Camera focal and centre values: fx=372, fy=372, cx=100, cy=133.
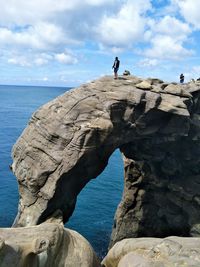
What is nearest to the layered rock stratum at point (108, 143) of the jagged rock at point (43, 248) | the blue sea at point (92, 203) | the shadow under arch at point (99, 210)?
the shadow under arch at point (99, 210)

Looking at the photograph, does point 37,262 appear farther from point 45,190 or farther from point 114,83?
point 114,83

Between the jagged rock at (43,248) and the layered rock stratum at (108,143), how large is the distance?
1310 cm

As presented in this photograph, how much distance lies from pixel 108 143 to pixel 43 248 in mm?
17397

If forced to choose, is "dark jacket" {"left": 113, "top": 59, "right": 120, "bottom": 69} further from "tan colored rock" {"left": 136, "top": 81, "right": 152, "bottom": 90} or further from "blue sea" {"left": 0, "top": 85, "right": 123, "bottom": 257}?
"blue sea" {"left": 0, "top": 85, "right": 123, "bottom": 257}

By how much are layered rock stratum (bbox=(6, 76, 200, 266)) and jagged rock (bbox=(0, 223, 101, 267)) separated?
516 inches

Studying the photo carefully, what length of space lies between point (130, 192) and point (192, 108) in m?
13.0

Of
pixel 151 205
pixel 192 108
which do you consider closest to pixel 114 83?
pixel 192 108

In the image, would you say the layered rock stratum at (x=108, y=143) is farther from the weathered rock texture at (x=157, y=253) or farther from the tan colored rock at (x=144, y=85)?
the weathered rock texture at (x=157, y=253)

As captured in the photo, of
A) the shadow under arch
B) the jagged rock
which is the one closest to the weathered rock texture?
the jagged rock

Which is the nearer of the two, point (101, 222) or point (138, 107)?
point (138, 107)

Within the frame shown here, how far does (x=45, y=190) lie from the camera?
29.3m

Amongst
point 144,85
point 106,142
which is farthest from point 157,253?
point 144,85

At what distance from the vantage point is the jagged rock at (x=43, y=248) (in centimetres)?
1397

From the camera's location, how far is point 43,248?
14.8 m
